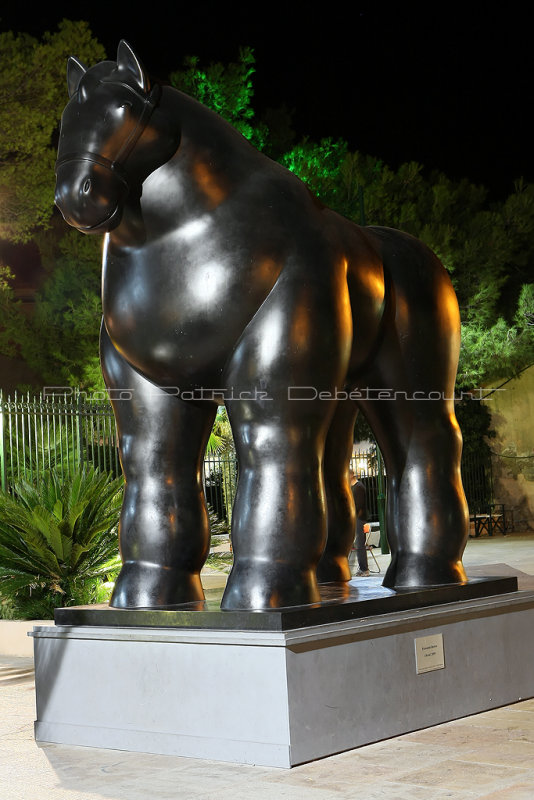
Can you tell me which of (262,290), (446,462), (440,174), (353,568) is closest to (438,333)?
(446,462)

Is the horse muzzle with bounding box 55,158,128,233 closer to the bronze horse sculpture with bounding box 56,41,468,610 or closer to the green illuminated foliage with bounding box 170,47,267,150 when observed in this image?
the bronze horse sculpture with bounding box 56,41,468,610

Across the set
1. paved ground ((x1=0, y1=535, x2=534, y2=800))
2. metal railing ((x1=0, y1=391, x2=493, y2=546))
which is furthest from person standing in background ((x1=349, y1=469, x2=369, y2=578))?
paved ground ((x1=0, y1=535, x2=534, y2=800))

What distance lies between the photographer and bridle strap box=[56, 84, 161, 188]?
13.8 feet

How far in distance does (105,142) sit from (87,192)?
230 mm

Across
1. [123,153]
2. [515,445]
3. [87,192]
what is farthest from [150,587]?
[515,445]

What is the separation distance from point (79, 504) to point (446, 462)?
14.0 ft

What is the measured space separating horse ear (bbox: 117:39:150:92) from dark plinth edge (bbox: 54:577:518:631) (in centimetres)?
214

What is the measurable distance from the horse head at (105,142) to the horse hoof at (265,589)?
5.01ft

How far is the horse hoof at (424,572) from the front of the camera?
5012mm

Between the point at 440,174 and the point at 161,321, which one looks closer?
the point at 161,321

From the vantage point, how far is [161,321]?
14.2 ft

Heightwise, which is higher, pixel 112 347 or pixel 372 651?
pixel 112 347

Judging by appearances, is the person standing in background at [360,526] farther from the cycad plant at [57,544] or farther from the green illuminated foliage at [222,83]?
the green illuminated foliage at [222,83]

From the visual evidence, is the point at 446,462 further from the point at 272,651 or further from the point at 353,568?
the point at 353,568
